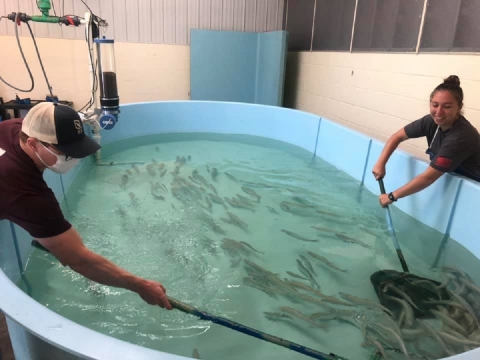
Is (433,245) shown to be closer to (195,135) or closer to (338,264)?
(338,264)

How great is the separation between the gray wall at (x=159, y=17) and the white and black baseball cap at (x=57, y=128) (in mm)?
5129

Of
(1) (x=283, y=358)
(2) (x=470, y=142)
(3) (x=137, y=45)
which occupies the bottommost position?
(1) (x=283, y=358)

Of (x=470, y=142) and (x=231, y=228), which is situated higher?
(x=470, y=142)

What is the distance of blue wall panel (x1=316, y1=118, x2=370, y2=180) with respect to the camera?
3460mm

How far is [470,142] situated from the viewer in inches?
84.0

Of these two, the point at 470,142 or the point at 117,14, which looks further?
the point at 117,14

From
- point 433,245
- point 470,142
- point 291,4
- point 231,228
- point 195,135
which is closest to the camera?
point 470,142

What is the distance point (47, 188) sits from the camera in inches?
52.1

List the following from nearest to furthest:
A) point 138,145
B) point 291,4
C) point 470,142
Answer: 1. point 470,142
2. point 138,145
3. point 291,4

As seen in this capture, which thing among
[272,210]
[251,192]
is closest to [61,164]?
[272,210]

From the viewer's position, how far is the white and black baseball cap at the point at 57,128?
1.29 meters

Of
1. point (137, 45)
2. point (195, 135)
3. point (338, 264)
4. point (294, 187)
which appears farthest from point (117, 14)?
point (338, 264)

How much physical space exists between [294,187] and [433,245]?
1302mm

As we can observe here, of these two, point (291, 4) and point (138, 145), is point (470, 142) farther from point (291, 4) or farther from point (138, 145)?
point (291, 4)
